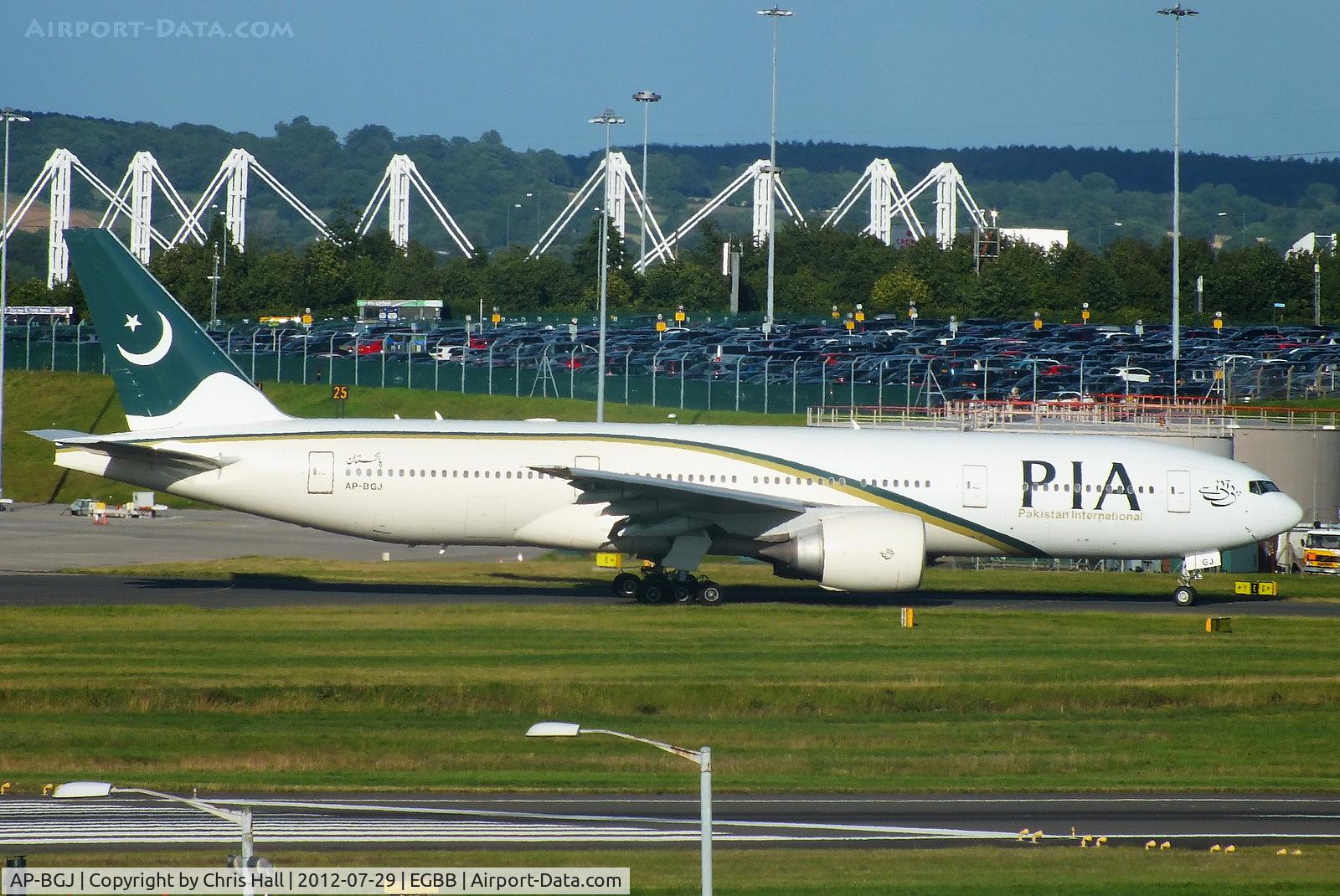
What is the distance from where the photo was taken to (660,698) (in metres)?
23.0

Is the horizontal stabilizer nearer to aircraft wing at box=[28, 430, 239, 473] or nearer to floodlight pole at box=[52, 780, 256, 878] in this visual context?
aircraft wing at box=[28, 430, 239, 473]

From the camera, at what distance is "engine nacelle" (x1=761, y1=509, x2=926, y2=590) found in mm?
31078

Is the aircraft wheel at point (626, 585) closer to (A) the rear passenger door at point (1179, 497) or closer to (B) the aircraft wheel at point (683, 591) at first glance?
(B) the aircraft wheel at point (683, 591)

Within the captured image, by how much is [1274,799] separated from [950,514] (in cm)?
1589

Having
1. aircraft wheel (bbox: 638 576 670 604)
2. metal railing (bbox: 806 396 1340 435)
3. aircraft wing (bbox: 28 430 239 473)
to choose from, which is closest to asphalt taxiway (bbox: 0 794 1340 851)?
aircraft wheel (bbox: 638 576 670 604)

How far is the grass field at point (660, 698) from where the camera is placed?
739 inches

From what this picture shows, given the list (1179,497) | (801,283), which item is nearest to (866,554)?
(1179,497)

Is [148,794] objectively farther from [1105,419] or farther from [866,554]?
[1105,419]

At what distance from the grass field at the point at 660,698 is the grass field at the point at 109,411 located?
32.5m

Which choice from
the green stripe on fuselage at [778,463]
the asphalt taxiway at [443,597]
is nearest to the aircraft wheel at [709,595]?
Result: the asphalt taxiway at [443,597]

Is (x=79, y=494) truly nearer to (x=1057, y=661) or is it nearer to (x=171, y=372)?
(x=171, y=372)

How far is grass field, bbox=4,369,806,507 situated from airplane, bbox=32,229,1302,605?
26.4 meters

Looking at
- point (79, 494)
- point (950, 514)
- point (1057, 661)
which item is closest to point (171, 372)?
point (950, 514)

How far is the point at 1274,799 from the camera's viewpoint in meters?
17.8
